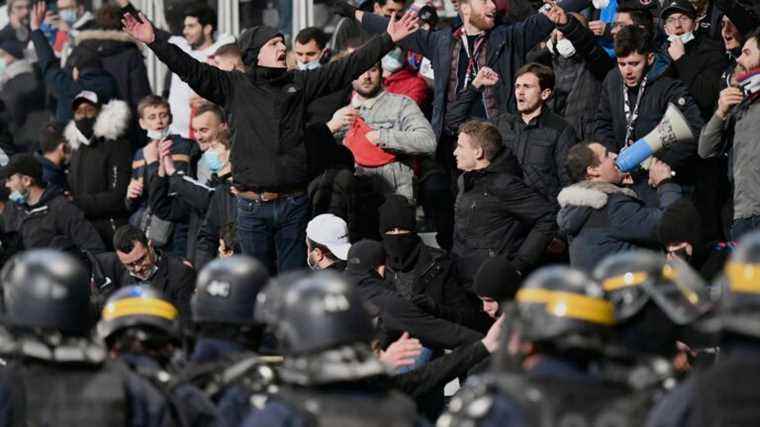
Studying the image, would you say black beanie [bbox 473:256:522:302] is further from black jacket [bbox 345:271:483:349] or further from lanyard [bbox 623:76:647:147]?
lanyard [bbox 623:76:647:147]

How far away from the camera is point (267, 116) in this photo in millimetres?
13711

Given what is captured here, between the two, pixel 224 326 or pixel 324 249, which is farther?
pixel 324 249

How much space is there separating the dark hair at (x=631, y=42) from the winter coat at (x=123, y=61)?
20.3ft

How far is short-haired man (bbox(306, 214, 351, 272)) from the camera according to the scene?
13195 millimetres

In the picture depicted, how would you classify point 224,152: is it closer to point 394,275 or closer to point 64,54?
point 394,275

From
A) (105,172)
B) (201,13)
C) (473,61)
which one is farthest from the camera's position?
(201,13)

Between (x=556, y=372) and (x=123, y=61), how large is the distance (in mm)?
11765

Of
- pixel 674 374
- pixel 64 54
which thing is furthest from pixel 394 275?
pixel 64 54

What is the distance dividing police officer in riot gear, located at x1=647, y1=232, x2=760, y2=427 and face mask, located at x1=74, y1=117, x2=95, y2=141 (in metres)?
10.8

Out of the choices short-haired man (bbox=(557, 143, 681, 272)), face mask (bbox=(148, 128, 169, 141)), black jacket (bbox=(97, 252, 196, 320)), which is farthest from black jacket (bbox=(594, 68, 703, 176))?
face mask (bbox=(148, 128, 169, 141))

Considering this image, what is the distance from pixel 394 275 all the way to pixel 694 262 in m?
2.08

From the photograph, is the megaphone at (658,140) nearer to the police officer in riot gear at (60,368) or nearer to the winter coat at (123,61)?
the police officer in riot gear at (60,368)

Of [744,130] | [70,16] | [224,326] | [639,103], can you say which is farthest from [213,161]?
[224,326]

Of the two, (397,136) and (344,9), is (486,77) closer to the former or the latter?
(397,136)
